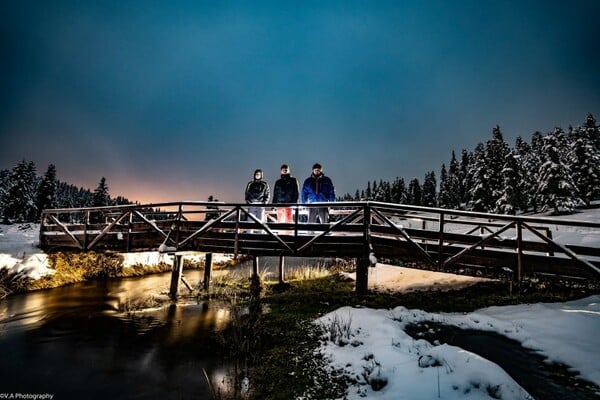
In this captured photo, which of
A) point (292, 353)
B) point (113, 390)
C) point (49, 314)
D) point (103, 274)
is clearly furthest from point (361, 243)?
point (103, 274)

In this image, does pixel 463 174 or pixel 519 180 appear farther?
pixel 463 174

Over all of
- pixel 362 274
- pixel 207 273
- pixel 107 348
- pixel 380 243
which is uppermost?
pixel 380 243

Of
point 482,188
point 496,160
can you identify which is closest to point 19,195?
point 482,188

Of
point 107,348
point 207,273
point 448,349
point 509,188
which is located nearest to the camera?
point 448,349

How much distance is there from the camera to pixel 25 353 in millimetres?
5449

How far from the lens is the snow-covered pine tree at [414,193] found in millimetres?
69981

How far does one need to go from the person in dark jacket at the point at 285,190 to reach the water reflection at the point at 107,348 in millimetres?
3753

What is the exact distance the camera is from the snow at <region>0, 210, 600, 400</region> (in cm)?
329

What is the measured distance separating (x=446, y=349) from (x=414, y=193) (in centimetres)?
7196

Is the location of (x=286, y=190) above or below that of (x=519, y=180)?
below

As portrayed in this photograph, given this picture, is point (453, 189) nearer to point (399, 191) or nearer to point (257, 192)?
point (399, 191)

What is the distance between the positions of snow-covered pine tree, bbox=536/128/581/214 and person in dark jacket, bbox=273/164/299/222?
39.9 m

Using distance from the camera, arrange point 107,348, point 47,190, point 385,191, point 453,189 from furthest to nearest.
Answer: point 385,191 → point 453,189 → point 47,190 → point 107,348

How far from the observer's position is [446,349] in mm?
3920
